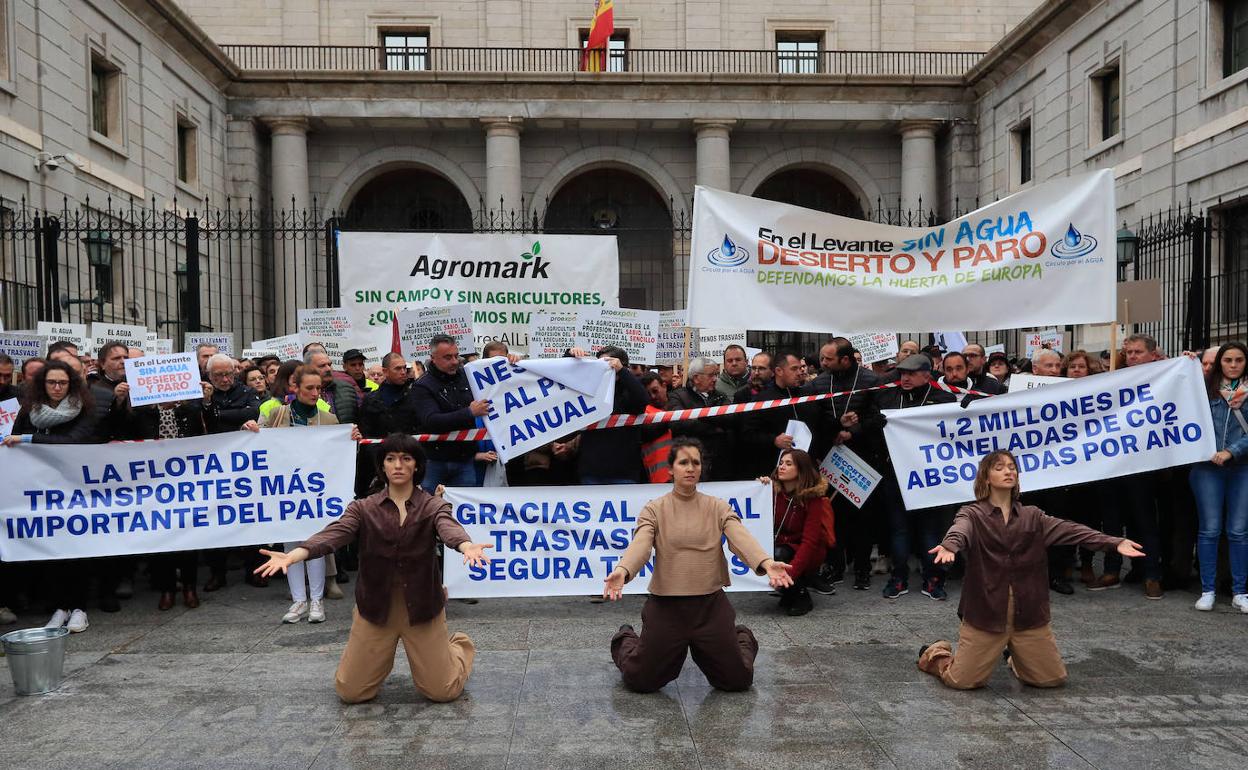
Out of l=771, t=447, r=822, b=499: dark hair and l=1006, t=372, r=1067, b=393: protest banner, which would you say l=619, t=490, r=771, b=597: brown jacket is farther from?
l=1006, t=372, r=1067, b=393: protest banner

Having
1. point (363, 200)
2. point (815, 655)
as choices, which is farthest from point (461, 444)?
point (363, 200)

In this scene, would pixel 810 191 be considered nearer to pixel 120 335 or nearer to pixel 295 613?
pixel 120 335

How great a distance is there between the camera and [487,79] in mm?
27250

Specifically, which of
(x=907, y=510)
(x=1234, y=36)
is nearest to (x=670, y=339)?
(x=907, y=510)

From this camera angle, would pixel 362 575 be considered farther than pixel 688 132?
No

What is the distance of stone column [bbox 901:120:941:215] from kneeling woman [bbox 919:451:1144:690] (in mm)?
23475

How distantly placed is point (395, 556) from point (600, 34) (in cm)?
2419

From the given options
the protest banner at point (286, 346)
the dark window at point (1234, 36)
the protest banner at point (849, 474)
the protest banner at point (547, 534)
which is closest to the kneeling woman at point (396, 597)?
the protest banner at point (547, 534)

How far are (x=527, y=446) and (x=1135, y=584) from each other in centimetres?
542

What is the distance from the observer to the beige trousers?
584cm

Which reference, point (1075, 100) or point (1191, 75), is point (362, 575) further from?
point (1075, 100)

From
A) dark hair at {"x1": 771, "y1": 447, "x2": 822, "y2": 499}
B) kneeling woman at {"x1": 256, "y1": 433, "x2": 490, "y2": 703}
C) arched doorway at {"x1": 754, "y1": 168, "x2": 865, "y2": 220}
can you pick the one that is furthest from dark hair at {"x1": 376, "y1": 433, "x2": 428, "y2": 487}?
arched doorway at {"x1": 754, "y1": 168, "x2": 865, "y2": 220}

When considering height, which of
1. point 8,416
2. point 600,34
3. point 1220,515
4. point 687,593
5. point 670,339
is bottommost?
point 687,593

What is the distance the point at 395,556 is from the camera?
19.2 ft
